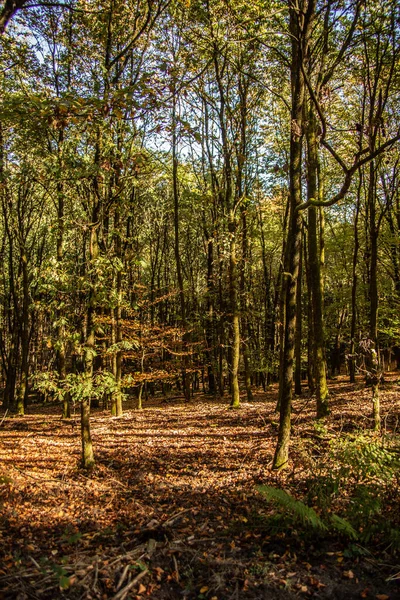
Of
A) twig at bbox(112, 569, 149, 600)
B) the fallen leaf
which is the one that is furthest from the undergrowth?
twig at bbox(112, 569, 149, 600)

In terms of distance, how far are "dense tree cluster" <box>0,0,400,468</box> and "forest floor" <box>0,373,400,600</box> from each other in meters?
1.06

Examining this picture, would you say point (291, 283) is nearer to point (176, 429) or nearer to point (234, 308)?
point (176, 429)

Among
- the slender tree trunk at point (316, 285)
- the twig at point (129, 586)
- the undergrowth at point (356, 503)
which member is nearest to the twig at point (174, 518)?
the twig at point (129, 586)

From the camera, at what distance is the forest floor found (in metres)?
3.44

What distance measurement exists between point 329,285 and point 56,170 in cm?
2540

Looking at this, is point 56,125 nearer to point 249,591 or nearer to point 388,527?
point 249,591

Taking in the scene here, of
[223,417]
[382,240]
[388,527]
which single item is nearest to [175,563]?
[388,527]

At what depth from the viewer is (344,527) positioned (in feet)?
12.5

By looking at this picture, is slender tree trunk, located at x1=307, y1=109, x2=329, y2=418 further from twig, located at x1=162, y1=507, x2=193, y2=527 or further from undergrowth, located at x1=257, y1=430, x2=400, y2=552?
twig, located at x1=162, y1=507, x2=193, y2=527

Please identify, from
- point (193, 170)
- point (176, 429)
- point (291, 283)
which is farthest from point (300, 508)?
point (193, 170)

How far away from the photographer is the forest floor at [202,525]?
3436 millimetres

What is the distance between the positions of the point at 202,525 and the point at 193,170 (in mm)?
17602

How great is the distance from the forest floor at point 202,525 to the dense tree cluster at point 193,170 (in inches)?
41.9

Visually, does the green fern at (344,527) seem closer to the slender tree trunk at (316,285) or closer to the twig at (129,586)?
the twig at (129,586)
